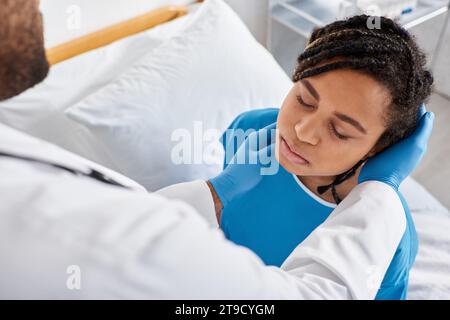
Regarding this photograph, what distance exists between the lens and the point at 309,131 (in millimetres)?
801

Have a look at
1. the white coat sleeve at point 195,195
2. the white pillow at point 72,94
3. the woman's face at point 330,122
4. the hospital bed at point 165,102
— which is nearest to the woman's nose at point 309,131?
the woman's face at point 330,122

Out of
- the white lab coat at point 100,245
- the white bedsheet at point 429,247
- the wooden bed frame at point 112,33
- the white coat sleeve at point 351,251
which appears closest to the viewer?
the white lab coat at point 100,245

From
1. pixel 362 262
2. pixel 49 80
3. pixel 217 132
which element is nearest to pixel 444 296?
pixel 362 262

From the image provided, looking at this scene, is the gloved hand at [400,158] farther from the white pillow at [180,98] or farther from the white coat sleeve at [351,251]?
the white pillow at [180,98]

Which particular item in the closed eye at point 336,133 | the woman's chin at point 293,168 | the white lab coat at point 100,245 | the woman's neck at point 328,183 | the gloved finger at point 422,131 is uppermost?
the white lab coat at point 100,245

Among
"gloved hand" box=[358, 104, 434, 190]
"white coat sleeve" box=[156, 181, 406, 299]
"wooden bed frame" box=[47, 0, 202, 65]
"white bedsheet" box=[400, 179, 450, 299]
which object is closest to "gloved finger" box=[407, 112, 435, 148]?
"gloved hand" box=[358, 104, 434, 190]

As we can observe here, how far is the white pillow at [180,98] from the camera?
1.14 meters

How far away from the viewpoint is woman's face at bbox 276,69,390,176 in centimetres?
75

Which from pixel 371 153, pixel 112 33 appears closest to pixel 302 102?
pixel 371 153

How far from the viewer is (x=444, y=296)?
106 centimetres

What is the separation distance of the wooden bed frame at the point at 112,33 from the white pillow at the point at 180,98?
0.65ft

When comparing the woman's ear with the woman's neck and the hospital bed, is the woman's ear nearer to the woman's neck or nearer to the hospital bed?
the woman's neck

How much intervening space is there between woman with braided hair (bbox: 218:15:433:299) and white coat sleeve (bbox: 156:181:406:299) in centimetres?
3

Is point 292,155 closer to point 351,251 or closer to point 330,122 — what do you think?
point 330,122
